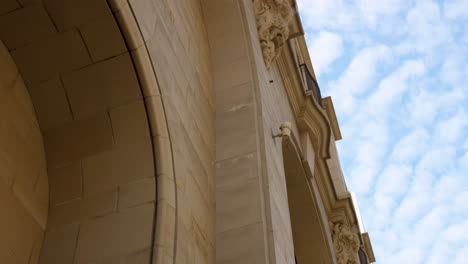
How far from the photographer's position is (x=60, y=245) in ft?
12.0

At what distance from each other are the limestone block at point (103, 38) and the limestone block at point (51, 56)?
53 millimetres

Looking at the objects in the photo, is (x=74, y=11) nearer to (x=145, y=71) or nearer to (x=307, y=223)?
(x=145, y=71)

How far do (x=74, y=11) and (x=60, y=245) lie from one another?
1.42 meters

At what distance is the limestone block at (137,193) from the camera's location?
3.62 m

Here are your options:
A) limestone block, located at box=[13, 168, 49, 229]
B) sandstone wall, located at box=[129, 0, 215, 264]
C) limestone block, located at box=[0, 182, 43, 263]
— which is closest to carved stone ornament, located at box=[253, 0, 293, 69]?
sandstone wall, located at box=[129, 0, 215, 264]

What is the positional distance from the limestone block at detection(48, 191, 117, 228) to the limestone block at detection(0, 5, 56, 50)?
104cm

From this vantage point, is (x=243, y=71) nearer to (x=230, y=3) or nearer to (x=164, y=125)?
(x=230, y=3)

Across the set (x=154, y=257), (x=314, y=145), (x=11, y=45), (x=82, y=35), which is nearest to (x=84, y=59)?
A: (x=82, y=35)

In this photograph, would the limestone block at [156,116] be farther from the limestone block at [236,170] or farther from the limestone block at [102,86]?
the limestone block at [236,170]

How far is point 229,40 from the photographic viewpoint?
6543 millimetres

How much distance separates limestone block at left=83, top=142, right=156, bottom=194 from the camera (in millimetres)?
3756

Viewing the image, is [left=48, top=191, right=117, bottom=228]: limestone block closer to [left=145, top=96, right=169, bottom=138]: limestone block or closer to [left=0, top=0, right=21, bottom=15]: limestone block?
[left=145, top=96, right=169, bottom=138]: limestone block

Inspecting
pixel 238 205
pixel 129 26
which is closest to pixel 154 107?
pixel 129 26

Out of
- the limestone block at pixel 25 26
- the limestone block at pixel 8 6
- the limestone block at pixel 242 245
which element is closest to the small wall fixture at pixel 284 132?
the limestone block at pixel 242 245
